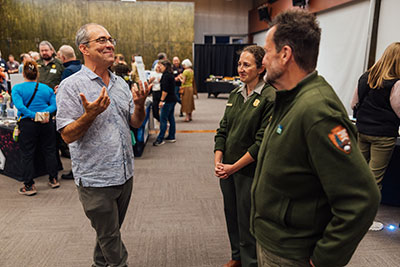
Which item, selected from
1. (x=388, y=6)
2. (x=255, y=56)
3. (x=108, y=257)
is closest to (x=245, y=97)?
(x=255, y=56)

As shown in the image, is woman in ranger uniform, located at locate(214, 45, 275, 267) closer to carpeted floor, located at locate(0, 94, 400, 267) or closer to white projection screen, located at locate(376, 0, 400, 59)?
carpeted floor, located at locate(0, 94, 400, 267)

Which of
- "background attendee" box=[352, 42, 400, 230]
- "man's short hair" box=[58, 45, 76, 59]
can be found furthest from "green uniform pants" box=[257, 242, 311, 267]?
"man's short hair" box=[58, 45, 76, 59]

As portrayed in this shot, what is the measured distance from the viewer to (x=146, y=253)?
2.33 meters

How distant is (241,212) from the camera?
183 cm

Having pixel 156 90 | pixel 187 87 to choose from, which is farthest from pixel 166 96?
pixel 187 87

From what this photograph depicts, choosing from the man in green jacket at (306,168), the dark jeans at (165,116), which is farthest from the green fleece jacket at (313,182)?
the dark jeans at (165,116)

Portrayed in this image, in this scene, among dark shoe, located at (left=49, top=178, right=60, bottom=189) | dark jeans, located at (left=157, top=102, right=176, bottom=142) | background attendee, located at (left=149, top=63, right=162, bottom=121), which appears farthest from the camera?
background attendee, located at (left=149, top=63, right=162, bottom=121)

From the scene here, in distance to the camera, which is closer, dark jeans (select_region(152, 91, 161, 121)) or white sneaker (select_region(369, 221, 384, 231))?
white sneaker (select_region(369, 221, 384, 231))

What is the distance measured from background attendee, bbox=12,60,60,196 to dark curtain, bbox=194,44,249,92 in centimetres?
1146

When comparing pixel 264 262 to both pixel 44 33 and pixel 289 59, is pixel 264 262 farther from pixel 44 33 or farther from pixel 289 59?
pixel 44 33

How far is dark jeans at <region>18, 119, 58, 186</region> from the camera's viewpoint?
10.8 feet

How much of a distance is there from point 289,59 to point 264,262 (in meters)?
0.75

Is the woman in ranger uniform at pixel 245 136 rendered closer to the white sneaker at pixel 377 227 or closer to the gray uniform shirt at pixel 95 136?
the gray uniform shirt at pixel 95 136

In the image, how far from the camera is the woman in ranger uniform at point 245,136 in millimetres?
1703
